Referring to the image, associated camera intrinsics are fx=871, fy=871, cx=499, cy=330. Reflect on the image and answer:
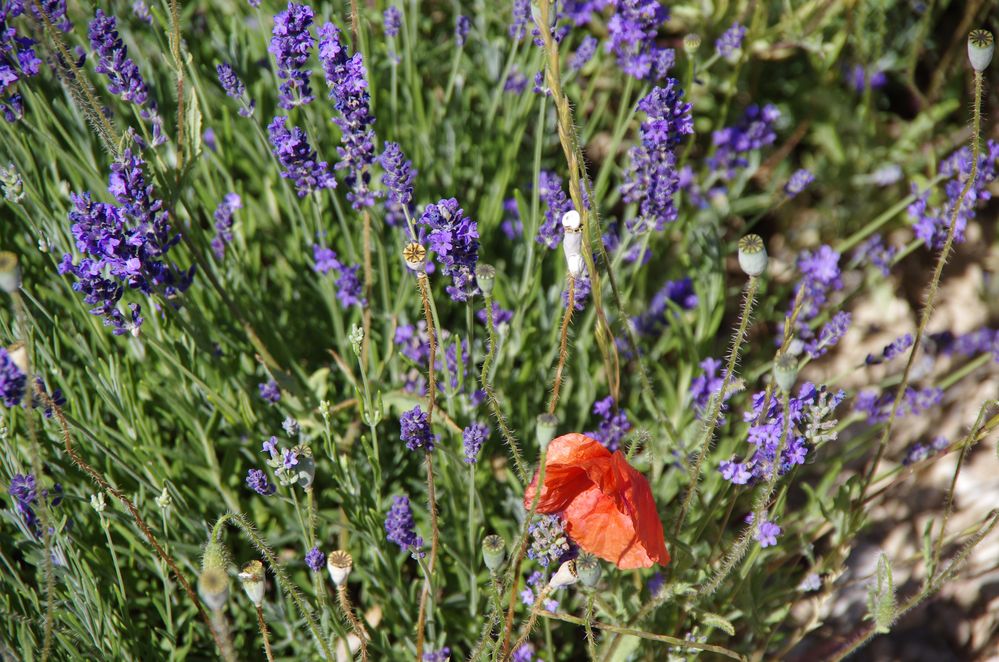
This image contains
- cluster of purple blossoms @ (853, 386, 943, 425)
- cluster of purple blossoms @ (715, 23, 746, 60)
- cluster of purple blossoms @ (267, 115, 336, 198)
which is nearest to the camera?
cluster of purple blossoms @ (267, 115, 336, 198)

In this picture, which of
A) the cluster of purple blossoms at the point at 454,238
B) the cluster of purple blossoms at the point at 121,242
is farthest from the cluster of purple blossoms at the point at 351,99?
the cluster of purple blossoms at the point at 121,242

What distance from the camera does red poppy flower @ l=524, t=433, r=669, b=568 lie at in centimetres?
198

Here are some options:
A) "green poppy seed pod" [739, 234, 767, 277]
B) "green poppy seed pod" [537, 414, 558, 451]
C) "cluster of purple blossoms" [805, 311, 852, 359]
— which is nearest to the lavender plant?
"green poppy seed pod" [739, 234, 767, 277]

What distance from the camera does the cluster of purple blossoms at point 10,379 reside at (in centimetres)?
173

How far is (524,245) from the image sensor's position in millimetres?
3041

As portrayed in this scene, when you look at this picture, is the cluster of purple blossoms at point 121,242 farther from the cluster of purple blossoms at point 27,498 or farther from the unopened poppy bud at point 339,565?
the unopened poppy bud at point 339,565

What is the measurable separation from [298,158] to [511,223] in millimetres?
938

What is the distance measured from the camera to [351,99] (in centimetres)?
220

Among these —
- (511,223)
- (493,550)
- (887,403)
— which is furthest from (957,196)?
(493,550)

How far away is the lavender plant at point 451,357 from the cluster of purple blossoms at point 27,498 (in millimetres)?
17

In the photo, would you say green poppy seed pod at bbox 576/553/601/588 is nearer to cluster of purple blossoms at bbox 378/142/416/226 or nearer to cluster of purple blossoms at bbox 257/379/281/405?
cluster of purple blossoms at bbox 378/142/416/226

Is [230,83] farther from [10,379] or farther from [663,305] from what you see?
[663,305]

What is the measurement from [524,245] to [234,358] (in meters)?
1.04

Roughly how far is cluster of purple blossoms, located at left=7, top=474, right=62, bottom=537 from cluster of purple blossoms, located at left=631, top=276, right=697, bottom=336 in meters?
1.90
